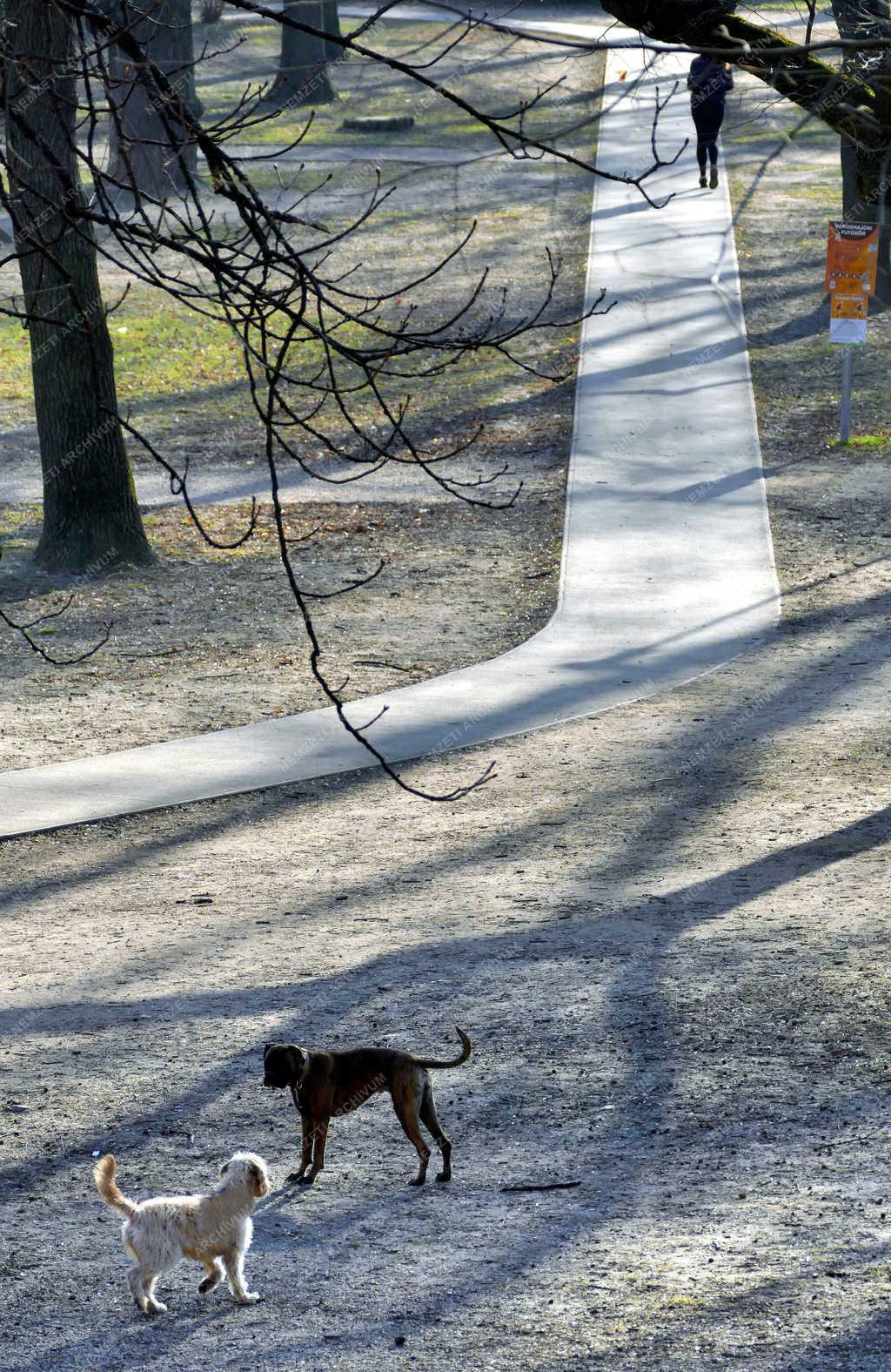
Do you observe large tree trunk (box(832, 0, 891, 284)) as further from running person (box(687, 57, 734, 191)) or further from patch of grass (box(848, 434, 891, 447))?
patch of grass (box(848, 434, 891, 447))

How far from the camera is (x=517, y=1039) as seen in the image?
6.39 metres

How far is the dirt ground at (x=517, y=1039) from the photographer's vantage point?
4.54m

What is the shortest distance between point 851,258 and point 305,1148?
12522mm

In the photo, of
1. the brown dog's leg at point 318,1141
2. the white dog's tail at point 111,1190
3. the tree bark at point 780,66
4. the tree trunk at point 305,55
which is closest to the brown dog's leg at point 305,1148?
the brown dog's leg at point 318,1141

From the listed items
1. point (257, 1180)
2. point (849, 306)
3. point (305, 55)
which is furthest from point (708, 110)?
point (257, 1180)

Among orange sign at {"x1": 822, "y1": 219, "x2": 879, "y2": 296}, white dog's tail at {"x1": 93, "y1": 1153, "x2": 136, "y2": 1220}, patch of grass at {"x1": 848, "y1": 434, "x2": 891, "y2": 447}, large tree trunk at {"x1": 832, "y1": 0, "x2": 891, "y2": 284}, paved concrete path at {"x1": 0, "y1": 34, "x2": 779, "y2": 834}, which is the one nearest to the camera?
white dog's tail at {"x1": 93, "y1": 1153, "x2": 136, "y2": 1220}

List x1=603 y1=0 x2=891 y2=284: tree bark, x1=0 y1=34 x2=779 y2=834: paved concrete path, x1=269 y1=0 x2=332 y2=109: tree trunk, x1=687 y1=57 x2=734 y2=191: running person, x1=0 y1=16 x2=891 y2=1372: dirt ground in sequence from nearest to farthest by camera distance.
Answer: x1=0 y1=16 x2=891 y2=1372: dirt ground < x1=603 y1=0 x2=891 y2=284: tree bark < x1=0 y1=34 x2=779 y2=834: paved concrete path < x1=687 y1=57 x2=734 y2=191: running person < x1=269 y1=0 x2=332 y2=109: tree trunk

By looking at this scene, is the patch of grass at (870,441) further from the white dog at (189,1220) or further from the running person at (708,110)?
the white dog at (189,1220)

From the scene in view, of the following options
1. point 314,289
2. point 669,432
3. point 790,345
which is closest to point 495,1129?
point 314,289

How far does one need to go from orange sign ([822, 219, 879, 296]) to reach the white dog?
12824 mm

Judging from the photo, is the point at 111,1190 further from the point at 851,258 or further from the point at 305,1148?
the point at 851,258

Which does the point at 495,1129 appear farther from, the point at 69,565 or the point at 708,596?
the point at 69,565

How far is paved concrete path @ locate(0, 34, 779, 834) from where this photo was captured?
32.9 feet

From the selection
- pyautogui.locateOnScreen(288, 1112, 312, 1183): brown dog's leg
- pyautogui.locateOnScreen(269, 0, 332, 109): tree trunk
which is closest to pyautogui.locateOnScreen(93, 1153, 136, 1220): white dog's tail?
pyautogui.locateOnScreen(288, 1112, 312, 1183): brown dog's leg
